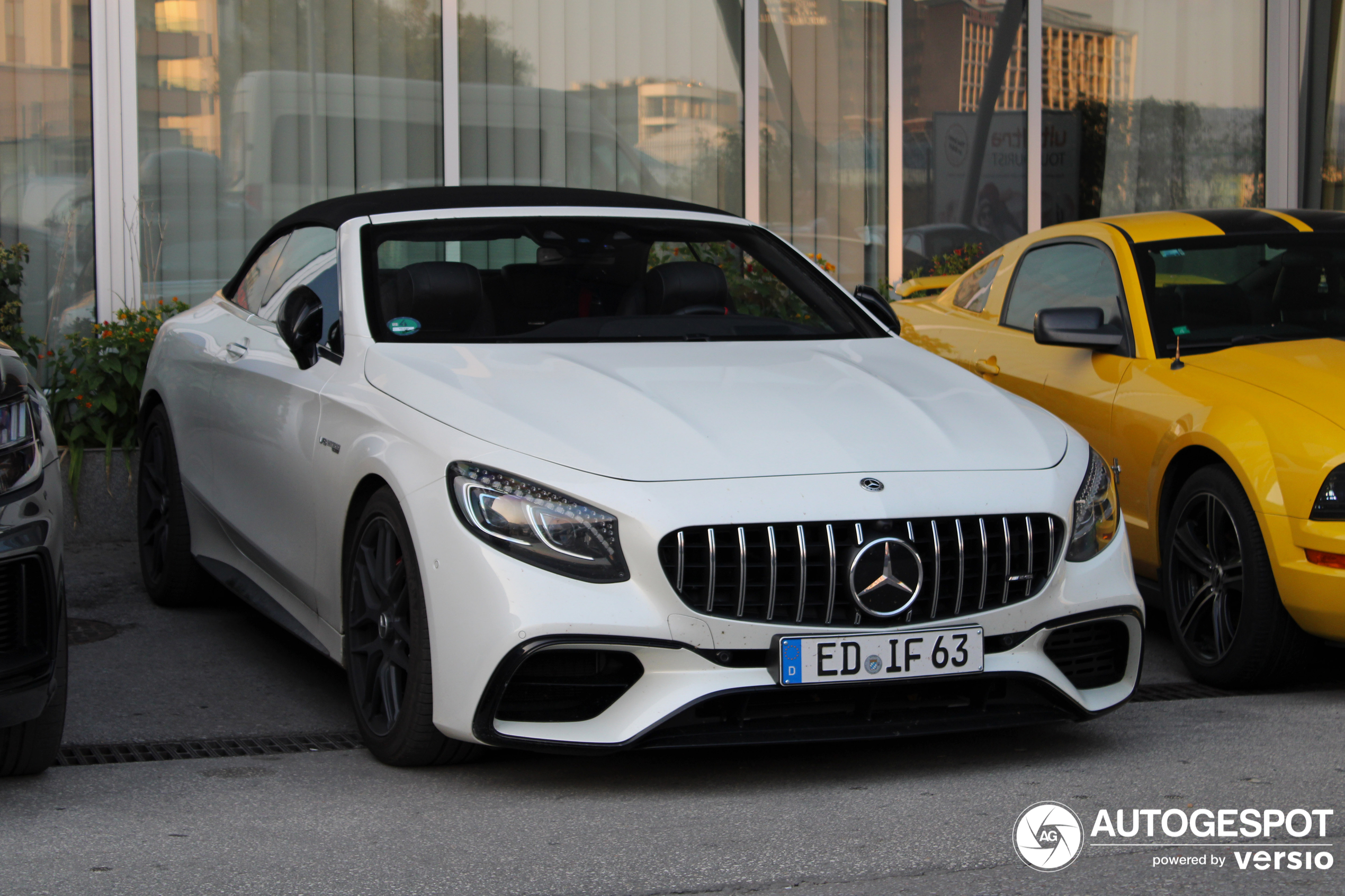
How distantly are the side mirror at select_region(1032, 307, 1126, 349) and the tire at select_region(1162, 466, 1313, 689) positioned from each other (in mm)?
732

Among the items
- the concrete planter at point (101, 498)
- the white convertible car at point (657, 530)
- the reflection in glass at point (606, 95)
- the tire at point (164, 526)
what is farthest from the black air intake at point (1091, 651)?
the reflection in glass at point (606, 95)

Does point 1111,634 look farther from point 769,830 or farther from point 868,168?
point 868,168

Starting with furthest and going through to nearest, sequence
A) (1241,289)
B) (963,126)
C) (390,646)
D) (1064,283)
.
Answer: (963,126) → (1064,283) → (1241,289) → (390,646)

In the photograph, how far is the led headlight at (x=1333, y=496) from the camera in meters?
4.42

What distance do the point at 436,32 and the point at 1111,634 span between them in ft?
24.9

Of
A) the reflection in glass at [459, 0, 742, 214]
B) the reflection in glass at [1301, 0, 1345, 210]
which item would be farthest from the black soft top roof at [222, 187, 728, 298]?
the reflection in glass at [1301, 0, 1345, 210]

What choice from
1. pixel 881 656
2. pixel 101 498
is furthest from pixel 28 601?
pixel 101 498

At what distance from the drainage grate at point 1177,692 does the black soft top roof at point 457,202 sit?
2.16 m

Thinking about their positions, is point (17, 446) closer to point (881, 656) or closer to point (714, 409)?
point (714, 409)

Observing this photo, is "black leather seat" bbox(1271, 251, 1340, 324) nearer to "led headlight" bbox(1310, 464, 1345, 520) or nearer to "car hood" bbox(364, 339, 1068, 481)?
"led headlight" bbox(1310, 464, 1345, 520)

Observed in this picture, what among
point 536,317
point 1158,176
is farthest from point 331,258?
point 1158,176

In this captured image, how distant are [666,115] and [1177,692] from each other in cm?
699

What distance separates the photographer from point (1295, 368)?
493 centimetres

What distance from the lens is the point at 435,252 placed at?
5.19m
